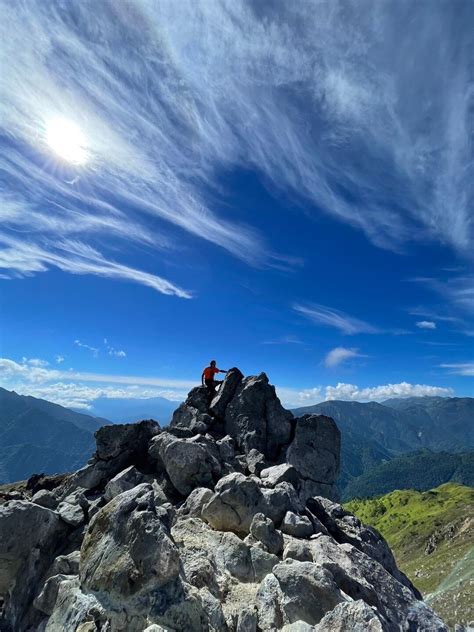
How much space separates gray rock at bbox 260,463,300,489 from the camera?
34.5 metres

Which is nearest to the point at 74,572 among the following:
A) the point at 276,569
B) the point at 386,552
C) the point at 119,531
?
the point at 119,531

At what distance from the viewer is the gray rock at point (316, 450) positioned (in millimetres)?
45312

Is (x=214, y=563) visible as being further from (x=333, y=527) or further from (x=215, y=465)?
(x=333, y=527)

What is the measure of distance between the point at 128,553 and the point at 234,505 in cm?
1147

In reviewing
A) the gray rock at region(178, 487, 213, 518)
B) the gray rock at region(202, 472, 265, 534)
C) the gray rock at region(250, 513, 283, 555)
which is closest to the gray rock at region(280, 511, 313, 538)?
the gray rock at region(250, 513, 283, 555)

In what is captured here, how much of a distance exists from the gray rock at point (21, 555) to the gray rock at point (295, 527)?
16.2 m

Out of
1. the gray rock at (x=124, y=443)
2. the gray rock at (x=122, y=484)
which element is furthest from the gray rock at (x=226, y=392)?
Result: the gray rock at (x=122, y=484)

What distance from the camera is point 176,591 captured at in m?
16.3

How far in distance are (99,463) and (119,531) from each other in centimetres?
→ 2400

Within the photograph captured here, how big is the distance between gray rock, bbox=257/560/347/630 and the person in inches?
1381

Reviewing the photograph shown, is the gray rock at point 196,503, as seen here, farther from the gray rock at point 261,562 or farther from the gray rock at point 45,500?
the gray rock at point 45,500

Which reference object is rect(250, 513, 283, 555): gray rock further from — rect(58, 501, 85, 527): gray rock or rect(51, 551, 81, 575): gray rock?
rect(58, 501, 85, 527): gray rock

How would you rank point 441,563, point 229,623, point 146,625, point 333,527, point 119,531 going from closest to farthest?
point 146,625
point 229,623
point 119,531
point 333,527
point 441,563

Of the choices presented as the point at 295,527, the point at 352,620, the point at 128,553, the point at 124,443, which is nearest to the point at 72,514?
the point at 124,443
